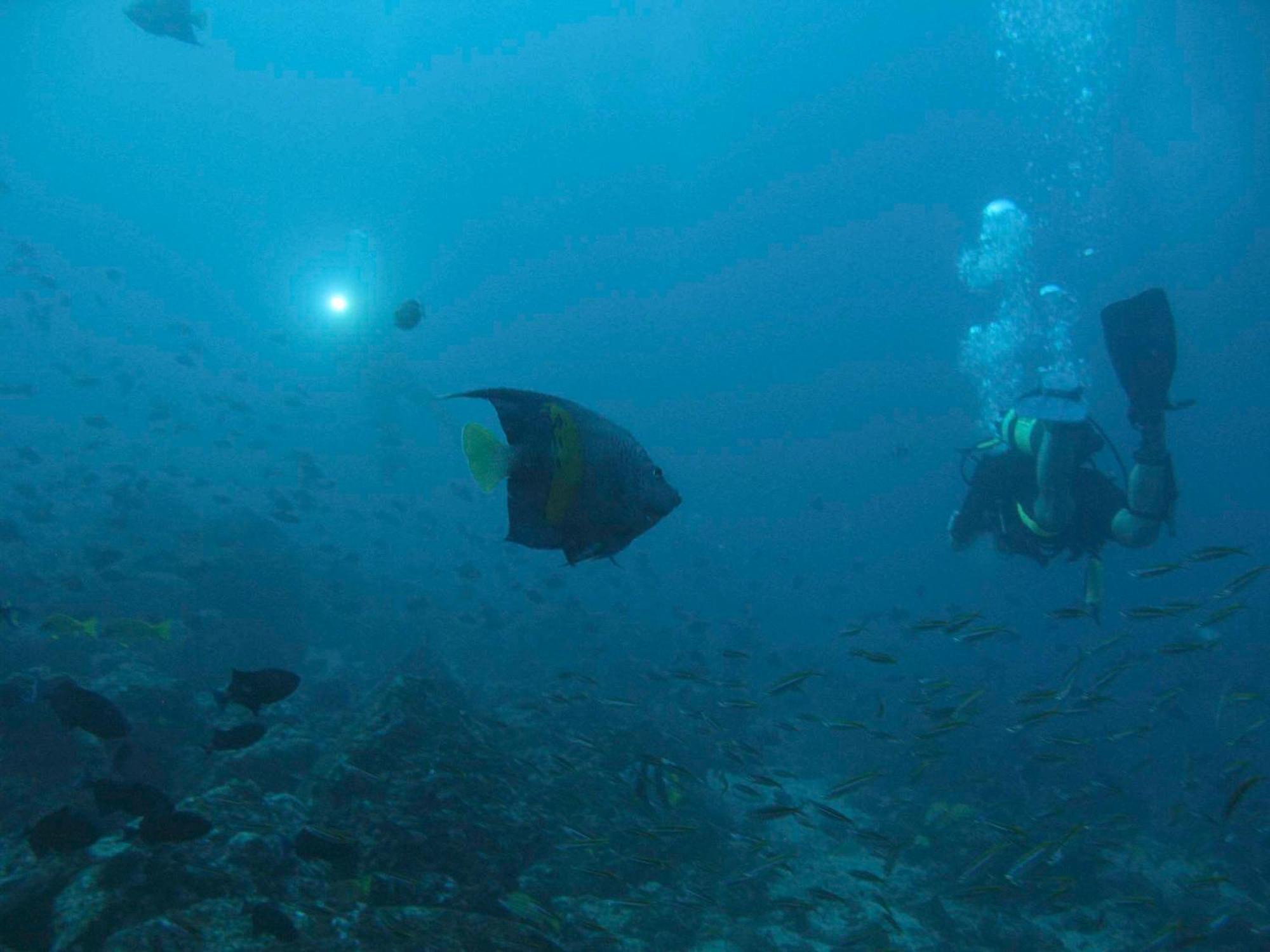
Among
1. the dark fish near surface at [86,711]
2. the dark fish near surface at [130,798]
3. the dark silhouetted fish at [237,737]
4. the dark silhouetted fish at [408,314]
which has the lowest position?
the dark fish near surface at [130,798]

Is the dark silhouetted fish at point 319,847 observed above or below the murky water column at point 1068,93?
below

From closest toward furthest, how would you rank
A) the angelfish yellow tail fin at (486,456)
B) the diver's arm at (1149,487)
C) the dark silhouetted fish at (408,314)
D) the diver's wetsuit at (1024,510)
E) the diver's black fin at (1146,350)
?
1. the angelfish yellow tail fin at (486,456)
2. the diver's arm at (1149,487)
3. the diver's black fin at (1146,350)
4. the diver's wetsuit at (1024,510)
5. the dark silhouetted fish at (408,314)

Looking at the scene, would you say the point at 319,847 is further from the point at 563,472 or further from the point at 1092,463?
the point at 1092,463

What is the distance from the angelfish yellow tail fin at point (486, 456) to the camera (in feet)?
5.29

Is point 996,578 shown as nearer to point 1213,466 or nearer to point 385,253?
point 1213,466

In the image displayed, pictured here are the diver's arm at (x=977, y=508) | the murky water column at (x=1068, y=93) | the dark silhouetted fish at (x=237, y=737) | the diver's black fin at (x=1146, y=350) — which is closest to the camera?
the dark silhouetted fish at (x=237, y=737)

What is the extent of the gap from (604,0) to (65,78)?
110389 millimetres

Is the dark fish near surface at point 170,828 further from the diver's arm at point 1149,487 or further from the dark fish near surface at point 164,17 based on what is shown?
the diver's arm at point 1149,487

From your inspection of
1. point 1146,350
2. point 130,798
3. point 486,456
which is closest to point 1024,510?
point 1146,350

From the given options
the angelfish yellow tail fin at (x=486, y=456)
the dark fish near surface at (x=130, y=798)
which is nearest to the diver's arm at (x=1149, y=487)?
the angelfish yellow tail fin at (x=486, y=456)

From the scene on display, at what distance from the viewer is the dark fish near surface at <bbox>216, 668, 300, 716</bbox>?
312 centimetres

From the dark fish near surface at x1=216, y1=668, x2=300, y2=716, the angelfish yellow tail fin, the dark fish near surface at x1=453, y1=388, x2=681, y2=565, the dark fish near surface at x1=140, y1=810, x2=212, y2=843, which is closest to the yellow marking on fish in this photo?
the dark fish near surface at x1=453, y1=388, x2=681, y2=565

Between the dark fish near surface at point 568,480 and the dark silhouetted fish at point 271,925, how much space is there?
2.27m

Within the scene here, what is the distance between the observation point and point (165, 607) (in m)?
13.0
